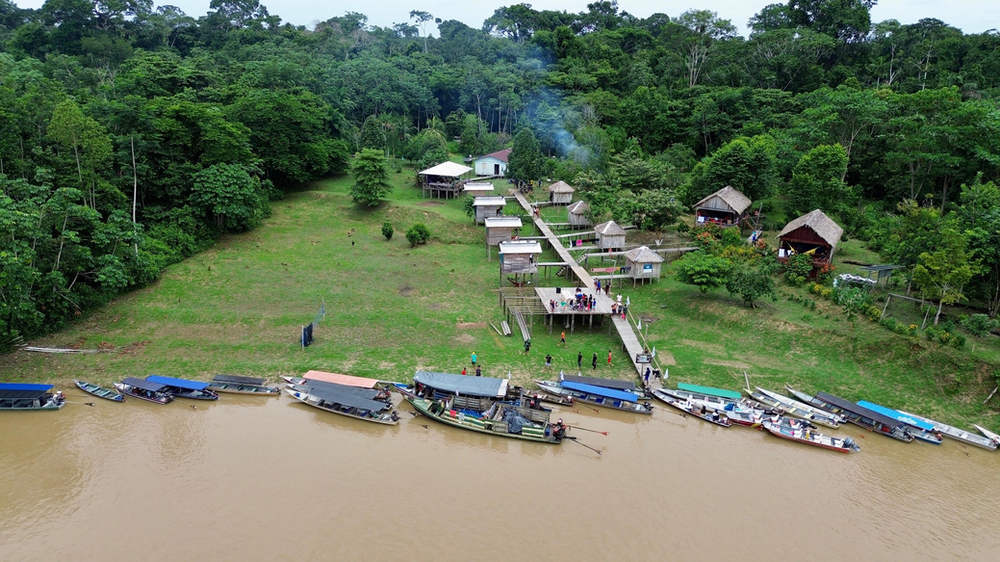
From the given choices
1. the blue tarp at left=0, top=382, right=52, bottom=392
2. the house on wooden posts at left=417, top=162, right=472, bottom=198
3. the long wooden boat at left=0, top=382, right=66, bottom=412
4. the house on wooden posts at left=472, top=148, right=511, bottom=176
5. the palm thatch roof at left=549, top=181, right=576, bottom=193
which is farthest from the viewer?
the house on wooden posts at left=472, top=148, right=511, bottom=176

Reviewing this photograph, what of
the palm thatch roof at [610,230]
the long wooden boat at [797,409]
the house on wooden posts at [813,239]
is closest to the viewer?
the long wooden boat at [797,409]

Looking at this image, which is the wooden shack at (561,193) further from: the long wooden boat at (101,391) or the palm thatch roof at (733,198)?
the long wooden boat at (101,391)

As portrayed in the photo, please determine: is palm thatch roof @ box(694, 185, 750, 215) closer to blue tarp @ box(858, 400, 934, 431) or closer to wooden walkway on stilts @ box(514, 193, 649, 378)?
wooden walkway on stilts @ box(514, 193, 649, 378)

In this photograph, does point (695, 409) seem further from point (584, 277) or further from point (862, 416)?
point (584, 277)

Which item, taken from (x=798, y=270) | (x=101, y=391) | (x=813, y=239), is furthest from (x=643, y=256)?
(x=101, y=391)

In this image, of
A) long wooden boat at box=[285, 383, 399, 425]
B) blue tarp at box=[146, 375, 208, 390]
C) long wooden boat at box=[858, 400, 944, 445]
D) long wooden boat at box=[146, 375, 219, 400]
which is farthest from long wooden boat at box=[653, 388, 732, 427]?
blue tarp at box=[146, 375, 208, 390]

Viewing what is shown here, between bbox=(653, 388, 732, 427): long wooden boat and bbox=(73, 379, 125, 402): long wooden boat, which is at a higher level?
bbox=(653, 388, 732, 427): long wooden boat

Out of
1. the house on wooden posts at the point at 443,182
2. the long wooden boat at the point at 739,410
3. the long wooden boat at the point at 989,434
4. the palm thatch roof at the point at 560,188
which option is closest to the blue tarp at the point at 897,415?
the long wooden boat at the point at 989,434
